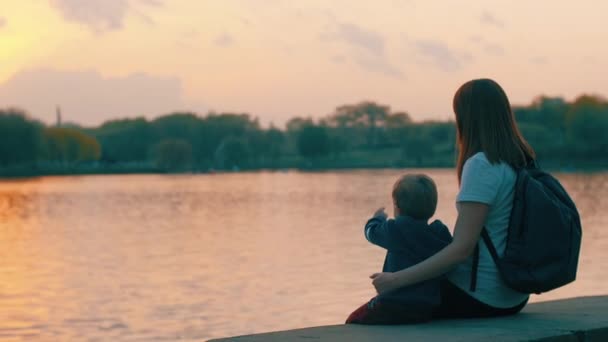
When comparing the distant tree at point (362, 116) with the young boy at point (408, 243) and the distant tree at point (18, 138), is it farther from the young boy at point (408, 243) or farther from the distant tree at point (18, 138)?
the young boy at point (408, 243)

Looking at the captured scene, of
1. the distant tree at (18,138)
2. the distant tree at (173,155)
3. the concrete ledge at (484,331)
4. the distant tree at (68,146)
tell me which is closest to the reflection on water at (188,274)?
the concrete ledge at (484,331)

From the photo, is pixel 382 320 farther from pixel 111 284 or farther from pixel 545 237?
pixel 111 284

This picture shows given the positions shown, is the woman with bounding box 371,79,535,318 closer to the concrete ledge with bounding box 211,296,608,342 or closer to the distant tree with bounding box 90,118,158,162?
the concrete ledge with bounding box 211,296,608,342

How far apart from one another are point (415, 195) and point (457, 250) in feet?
0.99

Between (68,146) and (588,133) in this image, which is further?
(68,146)

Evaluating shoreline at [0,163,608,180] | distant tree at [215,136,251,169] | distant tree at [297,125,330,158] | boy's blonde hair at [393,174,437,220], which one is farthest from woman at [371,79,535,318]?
distant tree at [215,136,251,169]

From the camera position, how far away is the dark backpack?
3814 millimetres

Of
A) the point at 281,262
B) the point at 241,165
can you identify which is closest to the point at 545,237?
the point at 281,262

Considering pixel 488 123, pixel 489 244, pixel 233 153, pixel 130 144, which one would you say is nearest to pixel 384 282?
pixel 489 244

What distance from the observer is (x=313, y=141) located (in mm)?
154125

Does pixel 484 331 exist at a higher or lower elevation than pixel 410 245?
lower

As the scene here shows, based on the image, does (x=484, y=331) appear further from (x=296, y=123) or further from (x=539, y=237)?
(x=296, y=123)

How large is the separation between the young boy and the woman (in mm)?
77

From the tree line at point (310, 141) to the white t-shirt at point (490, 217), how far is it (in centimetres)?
11591
